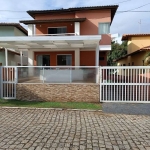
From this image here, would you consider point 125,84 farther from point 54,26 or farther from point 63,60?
point 54,26

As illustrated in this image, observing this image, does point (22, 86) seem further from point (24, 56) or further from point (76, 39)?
point (24, 56)

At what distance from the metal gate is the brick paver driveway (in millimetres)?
2387

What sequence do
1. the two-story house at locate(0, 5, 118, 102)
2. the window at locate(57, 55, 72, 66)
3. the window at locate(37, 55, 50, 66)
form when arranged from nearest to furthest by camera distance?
the two-story house at locate(0, 5, 118, 102) < the window at locate(57, 55, 72, 66) < the window at locate(37, 55, 50, 66)

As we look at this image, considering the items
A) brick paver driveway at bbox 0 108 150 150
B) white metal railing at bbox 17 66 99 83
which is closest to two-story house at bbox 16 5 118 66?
white metal railing at bbox 17 66 99 83

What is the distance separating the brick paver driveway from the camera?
4492 mm

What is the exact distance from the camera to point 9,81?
10.0 meters

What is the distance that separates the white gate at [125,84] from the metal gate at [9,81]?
4.85 meters

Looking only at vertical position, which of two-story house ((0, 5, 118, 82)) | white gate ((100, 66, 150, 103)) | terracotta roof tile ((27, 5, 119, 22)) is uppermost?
terracotta roof tile ((27, 5, 119, 22))

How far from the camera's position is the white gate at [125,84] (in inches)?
363

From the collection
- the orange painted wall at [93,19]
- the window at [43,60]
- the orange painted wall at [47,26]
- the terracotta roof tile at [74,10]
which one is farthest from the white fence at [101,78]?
the terracotta roof tile at [74,10]

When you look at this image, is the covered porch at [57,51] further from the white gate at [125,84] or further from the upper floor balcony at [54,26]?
the upper floor balcony at [54,26]

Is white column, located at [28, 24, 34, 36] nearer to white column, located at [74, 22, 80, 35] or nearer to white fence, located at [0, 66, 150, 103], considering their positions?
white column, located at [74, 22, 80, 35]

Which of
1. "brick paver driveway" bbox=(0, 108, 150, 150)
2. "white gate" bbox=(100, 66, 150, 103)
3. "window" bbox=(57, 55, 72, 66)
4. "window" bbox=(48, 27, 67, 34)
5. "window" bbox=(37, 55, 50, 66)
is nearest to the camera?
"brick paver driveway" bbox=(0, 108, 150, 150)

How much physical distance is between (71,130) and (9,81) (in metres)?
5.90
